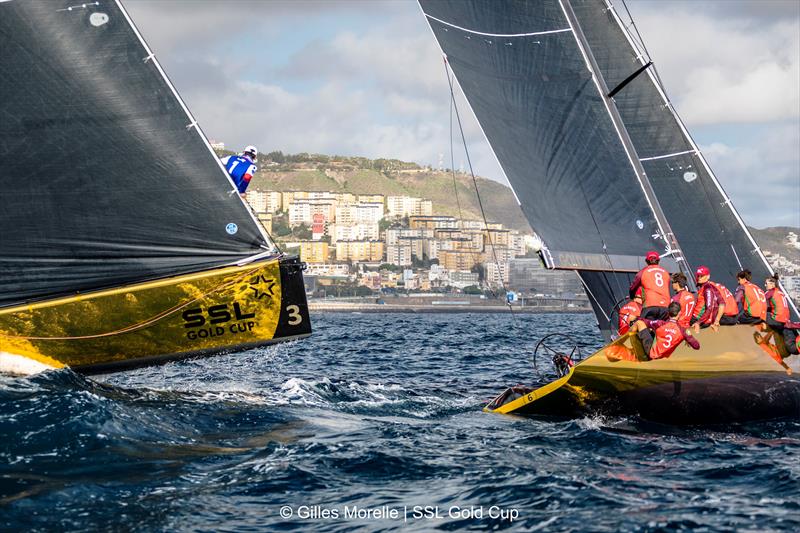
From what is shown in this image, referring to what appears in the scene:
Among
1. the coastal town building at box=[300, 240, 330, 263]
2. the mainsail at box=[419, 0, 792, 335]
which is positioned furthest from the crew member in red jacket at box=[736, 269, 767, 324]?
the coastal town building at box=[300, 240, 330, 263]

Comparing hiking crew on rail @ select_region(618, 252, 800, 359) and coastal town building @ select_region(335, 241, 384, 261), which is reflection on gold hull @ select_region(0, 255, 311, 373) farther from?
coastal town building @ select_region(335, 241, 384, 261)

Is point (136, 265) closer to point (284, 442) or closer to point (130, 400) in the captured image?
point (130, 400)

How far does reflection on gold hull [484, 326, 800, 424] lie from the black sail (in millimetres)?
4143

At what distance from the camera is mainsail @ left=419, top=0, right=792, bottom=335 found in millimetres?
14086

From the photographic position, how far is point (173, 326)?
12.3 m

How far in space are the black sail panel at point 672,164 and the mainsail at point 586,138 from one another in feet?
0.05

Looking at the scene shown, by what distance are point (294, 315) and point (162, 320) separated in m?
1.58

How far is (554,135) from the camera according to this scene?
14.6 meters

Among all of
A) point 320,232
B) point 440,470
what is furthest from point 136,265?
point 320,232

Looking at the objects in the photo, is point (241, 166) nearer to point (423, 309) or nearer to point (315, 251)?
point (423, 309)

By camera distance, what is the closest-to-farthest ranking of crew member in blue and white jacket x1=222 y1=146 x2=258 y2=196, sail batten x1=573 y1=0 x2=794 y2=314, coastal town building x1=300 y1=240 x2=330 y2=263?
crew member in blue and white jacket x1=222 y1=146 x2=258 y2=196 < sail batten x1=573 y1=0 x2=794 y2=314 < coastal town building x1=300 y1=240 x2=330 y2=263

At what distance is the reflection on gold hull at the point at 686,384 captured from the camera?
11328mm

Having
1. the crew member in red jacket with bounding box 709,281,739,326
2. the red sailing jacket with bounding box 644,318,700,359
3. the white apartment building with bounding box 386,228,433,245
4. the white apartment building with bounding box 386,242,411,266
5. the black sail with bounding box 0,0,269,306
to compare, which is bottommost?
the red sailing jacket with bounding box 644,318,700,359

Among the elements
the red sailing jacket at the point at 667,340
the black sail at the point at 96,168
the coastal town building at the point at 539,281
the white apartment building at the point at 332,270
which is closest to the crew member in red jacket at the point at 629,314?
the red sailing jacket at the point at 667,340
